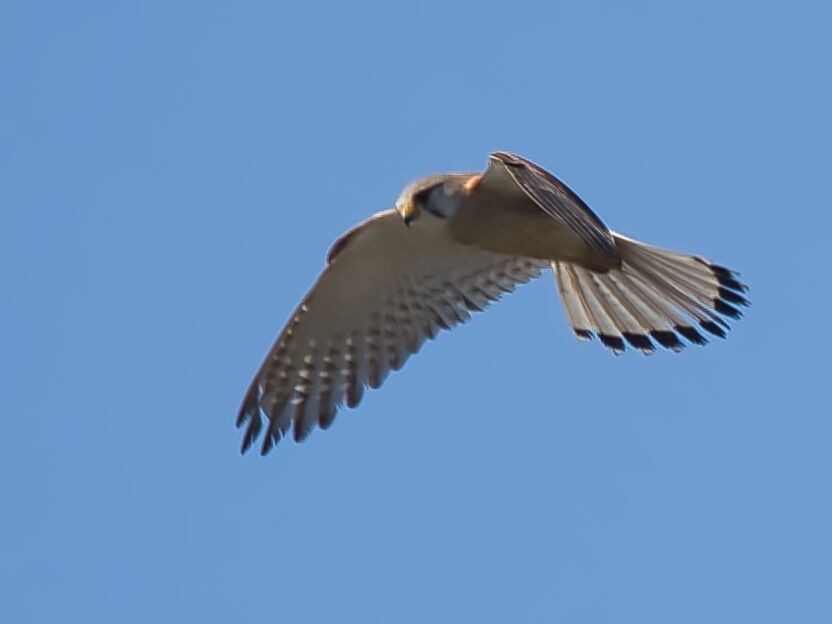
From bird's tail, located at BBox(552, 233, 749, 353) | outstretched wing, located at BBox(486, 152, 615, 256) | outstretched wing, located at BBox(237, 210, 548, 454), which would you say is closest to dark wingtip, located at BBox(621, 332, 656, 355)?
bird's tail, located at BBox(552, 233, 749, 353)

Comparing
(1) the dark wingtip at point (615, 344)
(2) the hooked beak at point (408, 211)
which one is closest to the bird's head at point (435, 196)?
(2) the hooked beak at point (408, 211)

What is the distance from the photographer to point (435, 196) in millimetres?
11047

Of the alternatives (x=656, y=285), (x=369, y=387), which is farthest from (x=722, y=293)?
(x=369, y=387)

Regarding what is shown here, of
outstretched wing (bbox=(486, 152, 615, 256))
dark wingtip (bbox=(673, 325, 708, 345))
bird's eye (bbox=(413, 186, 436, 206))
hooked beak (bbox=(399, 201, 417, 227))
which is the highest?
bird's eye (bbox=(413, 186, 436, 206))

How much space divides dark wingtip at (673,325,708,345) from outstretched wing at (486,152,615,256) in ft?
3.43

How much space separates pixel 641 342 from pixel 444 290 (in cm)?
112

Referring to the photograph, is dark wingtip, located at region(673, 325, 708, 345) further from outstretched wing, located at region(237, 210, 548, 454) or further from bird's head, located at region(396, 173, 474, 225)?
bird's head, located at region(396, 173, 474, 225)

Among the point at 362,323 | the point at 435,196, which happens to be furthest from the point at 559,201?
the point at 362,323

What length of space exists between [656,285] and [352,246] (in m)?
1.55

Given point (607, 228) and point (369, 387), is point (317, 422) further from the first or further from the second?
point (607, 228)

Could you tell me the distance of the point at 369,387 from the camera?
11.8 m

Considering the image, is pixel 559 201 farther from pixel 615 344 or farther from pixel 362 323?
pixel 362 323

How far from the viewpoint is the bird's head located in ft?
36.1

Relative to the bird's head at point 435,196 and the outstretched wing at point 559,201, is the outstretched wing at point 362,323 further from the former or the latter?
the outstretched wing at point 559,201
